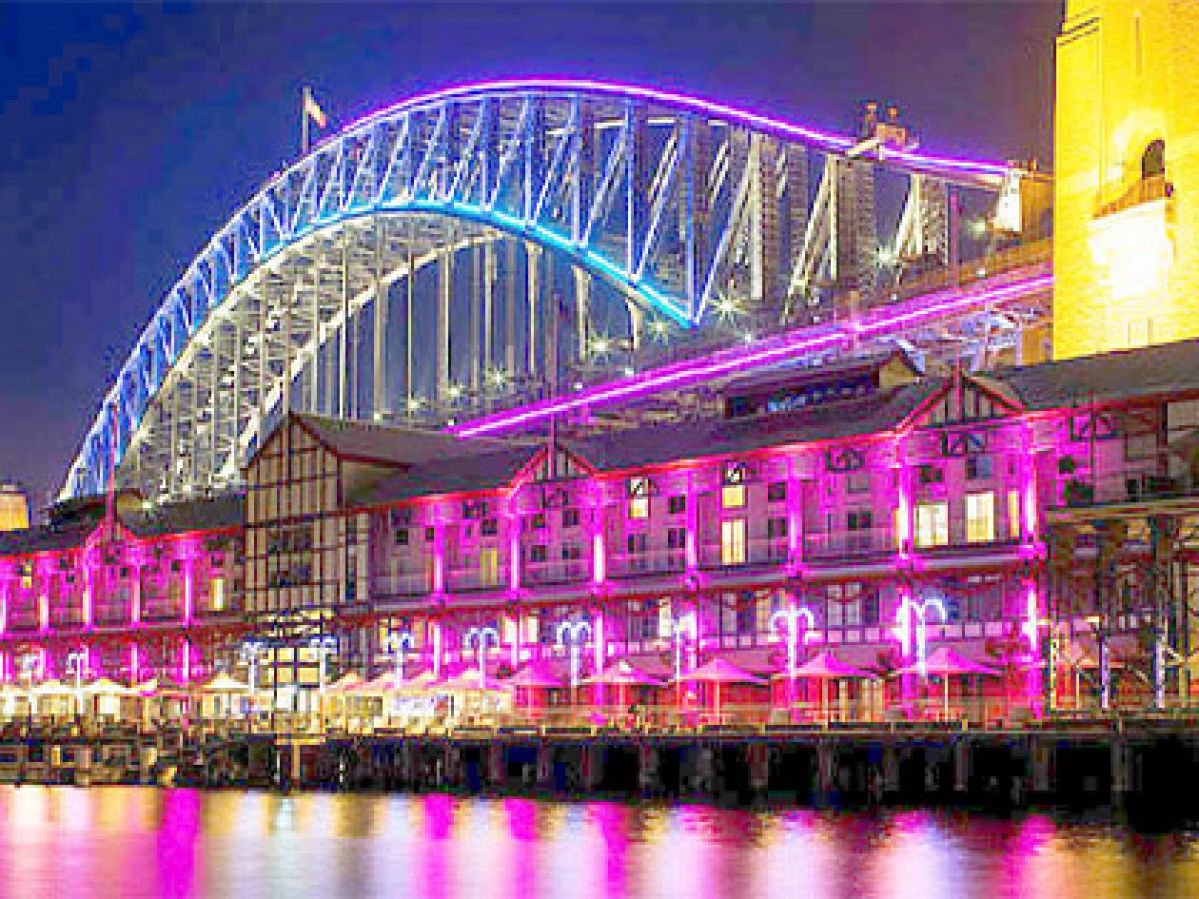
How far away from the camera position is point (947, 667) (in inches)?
2835

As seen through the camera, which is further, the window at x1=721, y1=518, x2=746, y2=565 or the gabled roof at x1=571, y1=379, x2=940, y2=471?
the window at x1=721, y1=518, x2=746, y2=565

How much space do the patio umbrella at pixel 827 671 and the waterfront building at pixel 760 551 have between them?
1.26 ft

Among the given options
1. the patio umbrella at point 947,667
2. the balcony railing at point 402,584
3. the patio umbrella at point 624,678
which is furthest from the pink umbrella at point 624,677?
the balcony railing at point 402,584

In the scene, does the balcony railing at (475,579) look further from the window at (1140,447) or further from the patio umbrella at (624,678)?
the window at (1140,447)

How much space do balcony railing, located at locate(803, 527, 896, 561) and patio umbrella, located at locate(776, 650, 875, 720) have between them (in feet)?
12.0

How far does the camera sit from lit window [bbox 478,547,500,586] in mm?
95688

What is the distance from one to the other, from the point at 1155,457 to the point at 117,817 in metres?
35.8

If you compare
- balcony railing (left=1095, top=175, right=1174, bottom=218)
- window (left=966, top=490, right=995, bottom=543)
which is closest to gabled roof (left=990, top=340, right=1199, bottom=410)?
window (left=966, top=490, right=995, bottom=543)

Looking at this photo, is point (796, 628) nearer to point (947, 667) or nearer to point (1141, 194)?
point (947, 667)

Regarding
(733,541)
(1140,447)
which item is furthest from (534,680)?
(1140,447)

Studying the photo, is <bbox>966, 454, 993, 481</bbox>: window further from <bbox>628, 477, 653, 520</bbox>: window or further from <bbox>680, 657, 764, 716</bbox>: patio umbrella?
<bbox>628, 477, 653, 520</bbox>: window

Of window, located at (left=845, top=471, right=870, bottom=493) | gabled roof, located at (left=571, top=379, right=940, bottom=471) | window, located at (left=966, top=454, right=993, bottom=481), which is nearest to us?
window, located at (left=966, top=454, right=993, bottom=481)

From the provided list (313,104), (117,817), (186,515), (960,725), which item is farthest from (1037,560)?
(313,104)

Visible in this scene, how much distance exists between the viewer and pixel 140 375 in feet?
591
